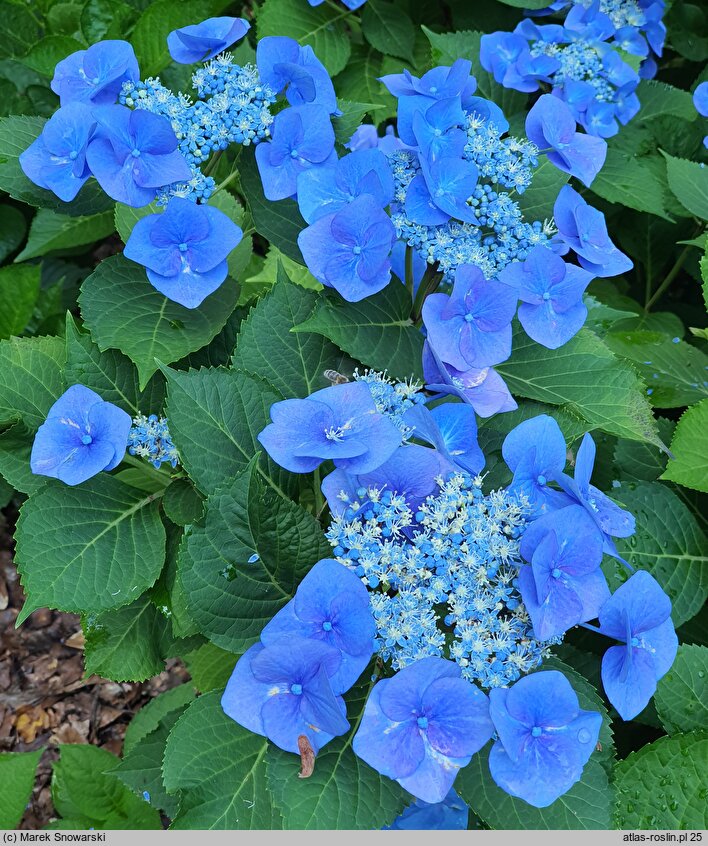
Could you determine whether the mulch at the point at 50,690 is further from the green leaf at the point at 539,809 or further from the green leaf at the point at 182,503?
the green leaf at the point at 539,809

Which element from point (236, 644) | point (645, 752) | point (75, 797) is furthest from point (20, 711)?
point (645, 752)

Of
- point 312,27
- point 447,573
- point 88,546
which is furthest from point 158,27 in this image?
point 447,573

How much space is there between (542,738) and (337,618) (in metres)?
0.24

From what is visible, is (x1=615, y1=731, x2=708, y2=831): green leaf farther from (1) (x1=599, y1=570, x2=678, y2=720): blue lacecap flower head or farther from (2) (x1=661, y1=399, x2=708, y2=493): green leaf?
(2) (x1=661, y1=399, x2=708, y2=493): green leaf

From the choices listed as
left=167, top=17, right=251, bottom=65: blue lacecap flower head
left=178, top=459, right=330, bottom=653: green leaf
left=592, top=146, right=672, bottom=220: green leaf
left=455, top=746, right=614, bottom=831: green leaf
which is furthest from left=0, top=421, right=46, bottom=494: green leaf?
left=592, top=146, right=672, bottom=220: green leaf

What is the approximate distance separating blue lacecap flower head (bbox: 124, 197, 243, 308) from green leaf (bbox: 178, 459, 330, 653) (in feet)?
1.07

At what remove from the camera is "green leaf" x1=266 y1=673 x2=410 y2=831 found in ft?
2.77

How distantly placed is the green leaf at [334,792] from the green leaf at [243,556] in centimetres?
15

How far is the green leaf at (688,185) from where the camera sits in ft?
5.35

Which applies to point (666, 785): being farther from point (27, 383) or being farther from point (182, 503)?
point (27, 383)

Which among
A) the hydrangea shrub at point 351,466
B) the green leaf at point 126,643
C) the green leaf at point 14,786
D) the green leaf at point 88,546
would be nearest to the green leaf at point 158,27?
the hydrangea shrub at point 351,466

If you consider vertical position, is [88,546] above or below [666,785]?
above

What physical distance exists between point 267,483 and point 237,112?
517 millimetres

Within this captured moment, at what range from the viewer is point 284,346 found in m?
1.12
